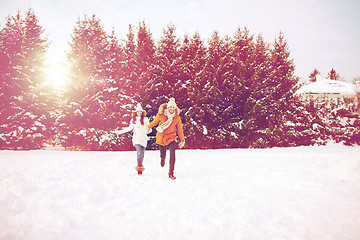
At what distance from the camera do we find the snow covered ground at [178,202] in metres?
4.39

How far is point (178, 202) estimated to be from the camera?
5.73 metres

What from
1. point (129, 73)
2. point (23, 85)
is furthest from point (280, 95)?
point (23, 85)

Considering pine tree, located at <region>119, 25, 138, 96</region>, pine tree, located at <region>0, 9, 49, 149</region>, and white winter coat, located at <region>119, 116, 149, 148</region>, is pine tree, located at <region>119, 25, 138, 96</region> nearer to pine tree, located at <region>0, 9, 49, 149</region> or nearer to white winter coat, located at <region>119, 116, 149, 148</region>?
pine tree, located at <region>0, 9, 49, 149</region>

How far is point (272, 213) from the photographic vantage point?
16.5 ft

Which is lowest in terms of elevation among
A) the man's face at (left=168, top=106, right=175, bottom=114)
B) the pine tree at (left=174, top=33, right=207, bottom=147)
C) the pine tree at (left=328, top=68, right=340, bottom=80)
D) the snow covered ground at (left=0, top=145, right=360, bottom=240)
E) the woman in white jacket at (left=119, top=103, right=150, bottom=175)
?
the snow covered ground at (left=0, top=145, right=360, bottom=240)

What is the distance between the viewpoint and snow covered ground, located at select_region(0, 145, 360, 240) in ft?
14.4

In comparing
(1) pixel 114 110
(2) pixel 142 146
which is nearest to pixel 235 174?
(2) pixel 142 146

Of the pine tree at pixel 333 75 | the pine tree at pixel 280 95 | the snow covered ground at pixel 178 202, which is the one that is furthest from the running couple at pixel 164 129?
Result: the pine tree at pixel 333 75

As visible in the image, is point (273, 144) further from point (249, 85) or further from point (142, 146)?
point (142, 146)

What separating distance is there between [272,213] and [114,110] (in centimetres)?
1373

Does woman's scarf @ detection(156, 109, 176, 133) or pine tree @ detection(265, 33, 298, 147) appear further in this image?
pine tree @ detection(265, 33, 298, 147)

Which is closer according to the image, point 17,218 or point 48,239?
point 48,239

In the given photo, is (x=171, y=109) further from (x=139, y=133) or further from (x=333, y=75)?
(x=333, y=75)

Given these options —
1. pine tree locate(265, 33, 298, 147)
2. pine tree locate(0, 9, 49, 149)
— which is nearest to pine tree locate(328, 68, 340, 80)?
pine tree locate(265, 33, 298, 147)
